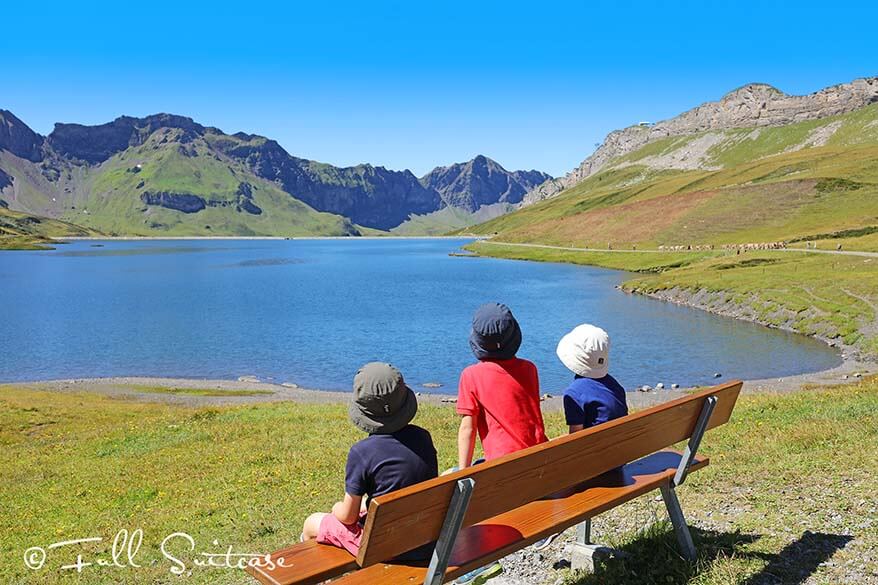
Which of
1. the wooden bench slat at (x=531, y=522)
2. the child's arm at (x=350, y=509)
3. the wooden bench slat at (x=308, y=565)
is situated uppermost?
the child's arm at (x=350, y=509)

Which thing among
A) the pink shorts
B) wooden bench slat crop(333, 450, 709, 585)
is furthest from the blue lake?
the pink shorts

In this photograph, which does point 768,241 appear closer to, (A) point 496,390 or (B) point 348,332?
(B) point 348,332

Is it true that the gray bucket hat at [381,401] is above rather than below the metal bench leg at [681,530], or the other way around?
above

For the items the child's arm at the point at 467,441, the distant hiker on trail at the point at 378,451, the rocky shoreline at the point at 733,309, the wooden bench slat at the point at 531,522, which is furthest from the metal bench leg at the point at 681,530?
the rocky shoreline at the point at 733,309

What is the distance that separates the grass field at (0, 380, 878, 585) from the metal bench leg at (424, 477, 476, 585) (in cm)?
294

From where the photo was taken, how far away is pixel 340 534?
278 inches

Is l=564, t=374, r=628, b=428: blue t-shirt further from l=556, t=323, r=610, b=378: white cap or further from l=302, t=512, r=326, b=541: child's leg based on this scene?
l=302, t=512, r=326, b=541: child's leg

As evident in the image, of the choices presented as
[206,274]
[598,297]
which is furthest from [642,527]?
[206,274]

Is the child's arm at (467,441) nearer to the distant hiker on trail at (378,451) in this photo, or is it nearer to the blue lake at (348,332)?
the distant hiker on trail at (378,451)

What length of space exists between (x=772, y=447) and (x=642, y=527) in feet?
18.9

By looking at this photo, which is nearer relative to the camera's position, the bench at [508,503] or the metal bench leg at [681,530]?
the bench at [508,503]

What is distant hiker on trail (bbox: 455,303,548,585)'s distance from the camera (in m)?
8.38

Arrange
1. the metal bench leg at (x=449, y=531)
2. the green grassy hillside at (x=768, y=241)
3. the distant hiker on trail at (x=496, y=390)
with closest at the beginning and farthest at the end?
the metal bench leg at (x=449, y=531) < the distant hiker on trail at (x=496, y=390) < the green grassy hillside at (x=768, y=241)

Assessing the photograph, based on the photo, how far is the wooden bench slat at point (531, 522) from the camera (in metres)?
6.57
